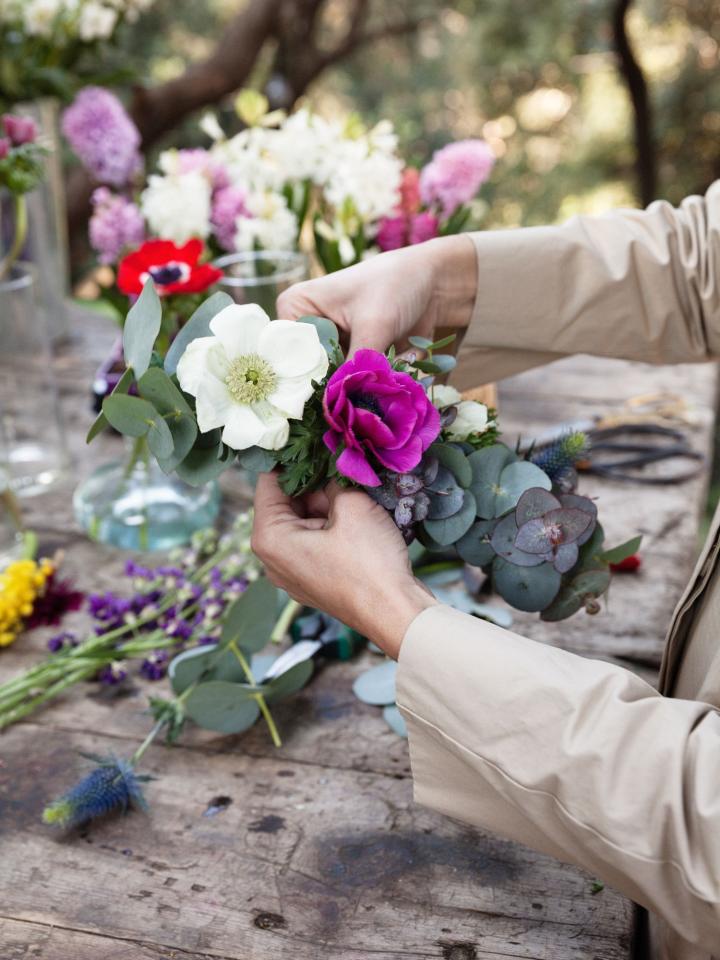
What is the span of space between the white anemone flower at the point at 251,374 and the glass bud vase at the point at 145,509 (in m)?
0.52

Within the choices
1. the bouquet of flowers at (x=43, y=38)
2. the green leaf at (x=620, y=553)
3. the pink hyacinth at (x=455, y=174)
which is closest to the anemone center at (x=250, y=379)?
the green leaf at (x=620, y=553)

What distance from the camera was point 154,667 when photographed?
1.00 meters

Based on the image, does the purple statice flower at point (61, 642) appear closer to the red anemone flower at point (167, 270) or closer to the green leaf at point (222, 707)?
the green leaf at point (222, 707)

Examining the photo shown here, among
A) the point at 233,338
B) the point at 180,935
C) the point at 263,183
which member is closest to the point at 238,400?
the point at 233,338

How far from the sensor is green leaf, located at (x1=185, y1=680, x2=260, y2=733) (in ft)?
2.85

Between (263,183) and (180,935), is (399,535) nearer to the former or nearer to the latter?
(180,935)

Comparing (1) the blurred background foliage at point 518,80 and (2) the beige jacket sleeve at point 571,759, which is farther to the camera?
(1) the blurred background foliage at point 518,80

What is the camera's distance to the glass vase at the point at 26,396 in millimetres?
1292

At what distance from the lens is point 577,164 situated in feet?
24.5

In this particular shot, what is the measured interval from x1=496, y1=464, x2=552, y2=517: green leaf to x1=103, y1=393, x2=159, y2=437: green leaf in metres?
0.28

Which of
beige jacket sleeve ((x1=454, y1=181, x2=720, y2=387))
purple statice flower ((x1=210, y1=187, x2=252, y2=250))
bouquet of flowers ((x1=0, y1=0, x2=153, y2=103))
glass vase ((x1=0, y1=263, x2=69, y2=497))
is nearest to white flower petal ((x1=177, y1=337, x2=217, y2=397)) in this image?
beige jacket sleeve ((x1=454, y1=181, x2=720, y2=387))

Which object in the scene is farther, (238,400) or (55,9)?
(55,9)

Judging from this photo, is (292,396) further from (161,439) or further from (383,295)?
(383,295)

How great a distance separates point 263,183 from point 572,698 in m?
1.02
